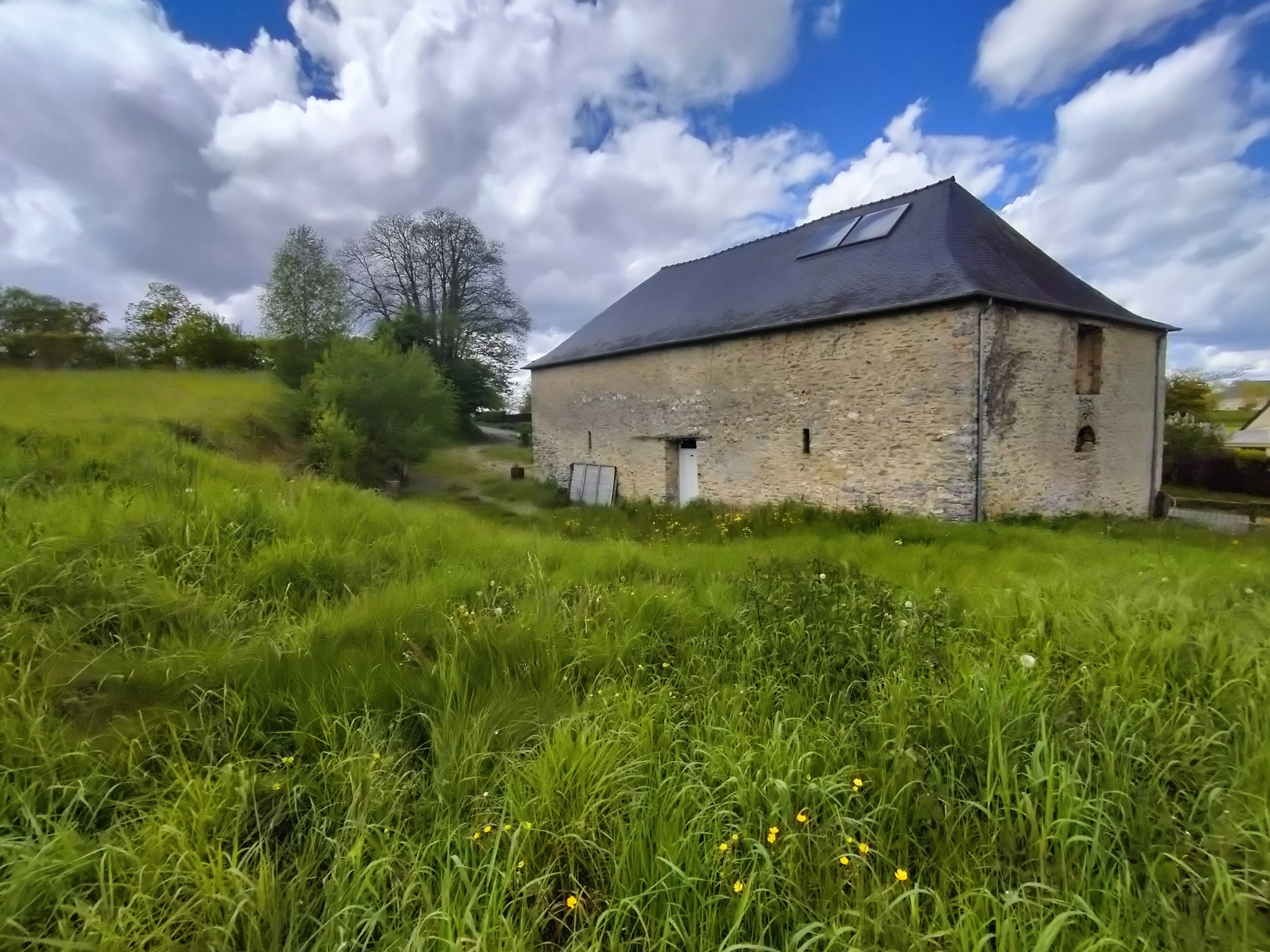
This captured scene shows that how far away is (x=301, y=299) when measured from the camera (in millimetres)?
17312

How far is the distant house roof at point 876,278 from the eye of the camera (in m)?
9.62

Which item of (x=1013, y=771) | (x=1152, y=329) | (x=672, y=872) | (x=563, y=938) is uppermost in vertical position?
(x=1152, y=329)

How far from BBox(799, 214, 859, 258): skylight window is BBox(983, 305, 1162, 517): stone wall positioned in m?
4.47

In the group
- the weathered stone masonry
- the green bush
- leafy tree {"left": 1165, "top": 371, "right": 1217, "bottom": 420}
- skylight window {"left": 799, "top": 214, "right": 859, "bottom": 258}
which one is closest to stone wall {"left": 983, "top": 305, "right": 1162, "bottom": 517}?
the weathered stone masonry

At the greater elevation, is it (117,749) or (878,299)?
(878,299)

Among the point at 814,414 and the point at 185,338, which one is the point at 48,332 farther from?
the point at 814,414

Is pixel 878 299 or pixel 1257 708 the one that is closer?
pixel 1257 708

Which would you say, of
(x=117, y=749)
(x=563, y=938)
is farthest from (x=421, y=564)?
(x=563, y=938)

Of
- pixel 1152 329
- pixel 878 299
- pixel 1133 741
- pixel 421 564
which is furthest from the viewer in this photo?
pixel 1152 329

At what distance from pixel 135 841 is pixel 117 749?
503 millimetres

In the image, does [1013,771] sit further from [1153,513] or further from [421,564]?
[1153,513]

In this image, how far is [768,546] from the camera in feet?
22.3

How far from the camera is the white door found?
44.4 feet

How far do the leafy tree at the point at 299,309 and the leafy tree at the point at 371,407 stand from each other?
2.74 metres
